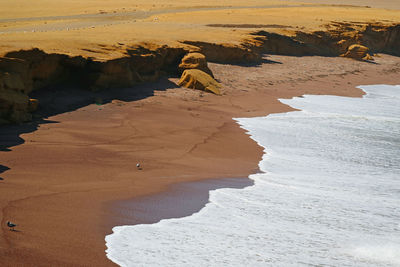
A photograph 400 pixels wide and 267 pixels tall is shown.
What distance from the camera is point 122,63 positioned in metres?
15.6

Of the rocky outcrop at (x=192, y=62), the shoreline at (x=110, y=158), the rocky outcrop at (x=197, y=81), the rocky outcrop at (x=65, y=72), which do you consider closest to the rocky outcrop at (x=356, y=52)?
the shoreline at (x=110, y=158)

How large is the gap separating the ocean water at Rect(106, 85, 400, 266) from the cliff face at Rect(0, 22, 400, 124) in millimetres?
4653

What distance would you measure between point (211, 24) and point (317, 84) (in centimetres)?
945

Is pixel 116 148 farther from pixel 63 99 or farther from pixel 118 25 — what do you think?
pixel 118 25

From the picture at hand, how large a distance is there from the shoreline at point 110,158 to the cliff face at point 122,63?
825 mm

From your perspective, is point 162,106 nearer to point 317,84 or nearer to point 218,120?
point 218,120

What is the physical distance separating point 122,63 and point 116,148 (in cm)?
533

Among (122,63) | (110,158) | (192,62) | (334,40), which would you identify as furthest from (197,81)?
(334,40)

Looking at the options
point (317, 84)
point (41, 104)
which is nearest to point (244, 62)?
point (317, 84)

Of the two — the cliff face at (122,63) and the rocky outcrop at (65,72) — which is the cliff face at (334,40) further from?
the rocky outcrop at (65,72)

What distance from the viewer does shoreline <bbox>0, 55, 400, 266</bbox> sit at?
638 centimetres

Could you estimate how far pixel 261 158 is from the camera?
11.3 m

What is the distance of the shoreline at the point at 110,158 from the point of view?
6.38 meters

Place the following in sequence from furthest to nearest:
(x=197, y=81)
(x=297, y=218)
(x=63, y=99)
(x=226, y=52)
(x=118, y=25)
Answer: (x=118, y=25) < (x=226, y=52) < (x=197, y=81) < (x=63, y=99) < (x=297, y=218)
